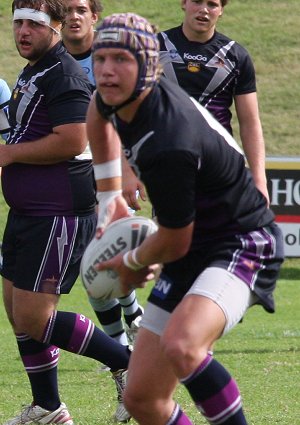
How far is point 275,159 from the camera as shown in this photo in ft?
46.9

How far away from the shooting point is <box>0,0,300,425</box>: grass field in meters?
6.37

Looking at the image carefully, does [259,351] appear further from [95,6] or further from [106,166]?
[106,166]

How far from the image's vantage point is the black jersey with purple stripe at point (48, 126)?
18.0 feet

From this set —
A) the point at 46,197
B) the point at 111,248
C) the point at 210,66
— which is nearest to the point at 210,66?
the point at 210,66

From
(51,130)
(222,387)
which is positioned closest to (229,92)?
(51,130)

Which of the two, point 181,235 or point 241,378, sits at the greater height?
point 181,235

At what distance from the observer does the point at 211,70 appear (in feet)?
20.1

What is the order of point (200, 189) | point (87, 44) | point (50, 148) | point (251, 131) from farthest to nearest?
point (87, 44) < point (251, 131) < point (50, 148) < point (200, 189)

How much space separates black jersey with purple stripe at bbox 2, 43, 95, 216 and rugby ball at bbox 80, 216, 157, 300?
1247mm

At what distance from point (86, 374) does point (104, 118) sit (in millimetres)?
3665

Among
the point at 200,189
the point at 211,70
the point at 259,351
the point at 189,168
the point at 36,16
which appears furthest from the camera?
the point at 259,351

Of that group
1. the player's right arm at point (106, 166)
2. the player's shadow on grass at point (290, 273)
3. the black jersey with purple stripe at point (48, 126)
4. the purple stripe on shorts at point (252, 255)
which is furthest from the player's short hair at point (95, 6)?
the player's shadow on grass at point (290, 273)

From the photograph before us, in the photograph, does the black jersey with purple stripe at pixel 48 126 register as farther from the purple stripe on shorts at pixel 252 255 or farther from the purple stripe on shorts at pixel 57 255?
the purple stripe on shorts at pixel 252 255

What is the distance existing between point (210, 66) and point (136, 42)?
2204 millimetres
